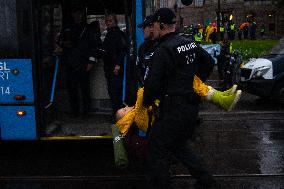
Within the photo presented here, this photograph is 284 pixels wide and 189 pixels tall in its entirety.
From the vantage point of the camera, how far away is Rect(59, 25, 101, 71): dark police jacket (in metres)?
8.23

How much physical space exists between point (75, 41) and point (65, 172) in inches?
94.9

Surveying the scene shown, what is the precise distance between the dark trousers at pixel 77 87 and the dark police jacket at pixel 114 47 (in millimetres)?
541

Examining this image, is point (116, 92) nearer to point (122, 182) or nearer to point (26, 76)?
point (26, 76)

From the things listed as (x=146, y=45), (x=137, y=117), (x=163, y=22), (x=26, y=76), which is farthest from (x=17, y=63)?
(x=163, y=22)

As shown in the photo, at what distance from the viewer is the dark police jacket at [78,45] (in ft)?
27.0

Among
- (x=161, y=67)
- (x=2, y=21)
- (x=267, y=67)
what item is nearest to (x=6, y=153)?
(x=2, y=21)

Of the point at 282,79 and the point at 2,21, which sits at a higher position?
the point at 2,21

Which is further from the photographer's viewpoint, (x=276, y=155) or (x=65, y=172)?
(x=276, y=155)

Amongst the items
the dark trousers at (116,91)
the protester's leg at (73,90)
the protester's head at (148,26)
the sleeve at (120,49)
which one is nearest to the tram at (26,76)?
the sleeve at (120,49)

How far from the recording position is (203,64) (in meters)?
5.40

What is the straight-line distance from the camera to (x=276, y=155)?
292 inches

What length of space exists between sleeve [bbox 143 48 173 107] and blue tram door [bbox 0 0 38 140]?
2.76 metres

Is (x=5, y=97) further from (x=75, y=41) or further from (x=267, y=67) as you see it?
(x=267, y=67)

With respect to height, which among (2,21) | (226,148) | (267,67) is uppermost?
(2,21)
